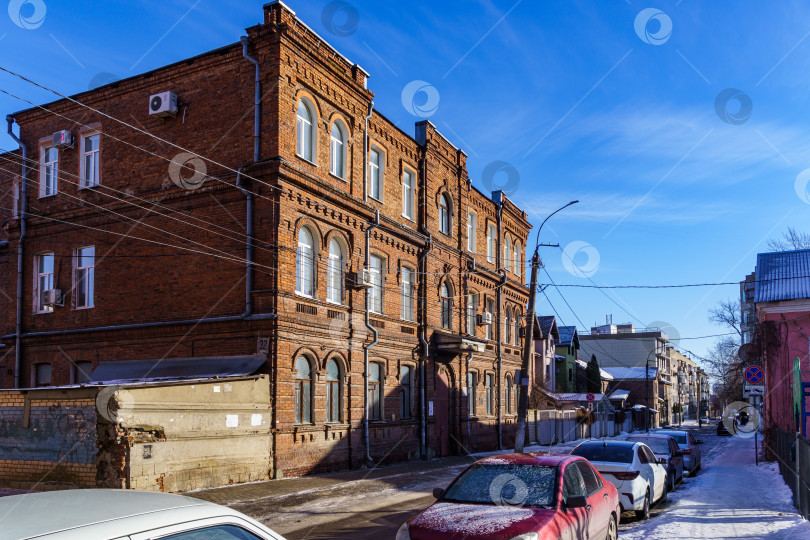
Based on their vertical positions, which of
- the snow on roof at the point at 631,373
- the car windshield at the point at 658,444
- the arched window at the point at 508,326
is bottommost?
the snow on roof at the point at 631,373

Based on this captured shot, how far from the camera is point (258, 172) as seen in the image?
19656mm

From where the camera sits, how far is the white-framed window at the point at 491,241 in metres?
34.9

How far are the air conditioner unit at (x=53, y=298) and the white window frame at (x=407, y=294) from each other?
37.7ft

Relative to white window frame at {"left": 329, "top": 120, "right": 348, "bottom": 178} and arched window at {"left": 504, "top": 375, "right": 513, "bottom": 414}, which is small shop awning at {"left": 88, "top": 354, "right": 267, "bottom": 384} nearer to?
white window frame at {"left": 329, "top": 120, "right": 348, "bottom": 178}

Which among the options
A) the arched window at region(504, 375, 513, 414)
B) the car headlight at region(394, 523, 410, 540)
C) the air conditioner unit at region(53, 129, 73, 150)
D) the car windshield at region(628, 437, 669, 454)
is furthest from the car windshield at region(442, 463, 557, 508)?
the arched window at region(504, 375, 513, 414)

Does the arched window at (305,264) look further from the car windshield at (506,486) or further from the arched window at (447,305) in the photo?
the car windshield at (506,486)

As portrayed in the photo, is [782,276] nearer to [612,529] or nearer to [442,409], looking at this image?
[442,409]

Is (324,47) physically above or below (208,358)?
above

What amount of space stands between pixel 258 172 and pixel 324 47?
195 inches

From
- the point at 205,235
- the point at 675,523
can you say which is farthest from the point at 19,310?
the point at 675,523

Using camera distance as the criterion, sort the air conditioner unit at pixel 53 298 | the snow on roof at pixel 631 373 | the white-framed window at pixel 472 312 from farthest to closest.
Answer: the snow on roof at pixel 631 373 → the white-framed window at pixel 472 312 → the air conditioner unit at pixel 53 298

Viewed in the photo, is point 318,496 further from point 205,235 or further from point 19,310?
point 19,310

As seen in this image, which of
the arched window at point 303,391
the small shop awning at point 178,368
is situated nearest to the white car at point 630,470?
the arched window at point 303,391

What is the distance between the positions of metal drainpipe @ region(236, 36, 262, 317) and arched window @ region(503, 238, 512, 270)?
19.5 meters
